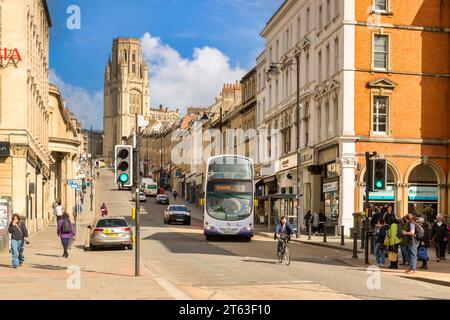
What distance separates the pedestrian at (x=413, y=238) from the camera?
23.4 meters

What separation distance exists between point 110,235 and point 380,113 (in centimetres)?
2006

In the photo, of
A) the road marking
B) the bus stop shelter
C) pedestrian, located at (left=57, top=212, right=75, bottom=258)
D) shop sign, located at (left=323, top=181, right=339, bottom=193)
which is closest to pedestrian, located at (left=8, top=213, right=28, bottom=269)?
pedestrian, located at (left=57, top=212, right=75, bottom=258)

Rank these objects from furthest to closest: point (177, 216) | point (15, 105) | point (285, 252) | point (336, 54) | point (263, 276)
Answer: point (177, 216) < point (336, 54) < point (15, 105) < point (285, 252) < point (263, 276)

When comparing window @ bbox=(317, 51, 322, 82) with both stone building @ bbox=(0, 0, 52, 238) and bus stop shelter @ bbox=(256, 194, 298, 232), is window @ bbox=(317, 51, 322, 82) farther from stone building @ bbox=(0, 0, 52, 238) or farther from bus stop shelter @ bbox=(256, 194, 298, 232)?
stone building @ bbox=(0, 0, 52, 238)

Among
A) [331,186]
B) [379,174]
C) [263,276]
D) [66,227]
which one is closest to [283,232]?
[379,174]

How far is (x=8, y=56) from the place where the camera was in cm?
3697

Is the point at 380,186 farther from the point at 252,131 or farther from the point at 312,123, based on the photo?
the point at 252,131

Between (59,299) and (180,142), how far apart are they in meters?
119

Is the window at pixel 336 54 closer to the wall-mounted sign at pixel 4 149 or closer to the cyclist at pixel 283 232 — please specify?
the wall-mounted sign at pixel 4 149

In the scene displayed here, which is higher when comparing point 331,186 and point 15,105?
point 15,105

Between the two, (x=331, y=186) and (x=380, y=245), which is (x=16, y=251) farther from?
(x=331, y=186)
